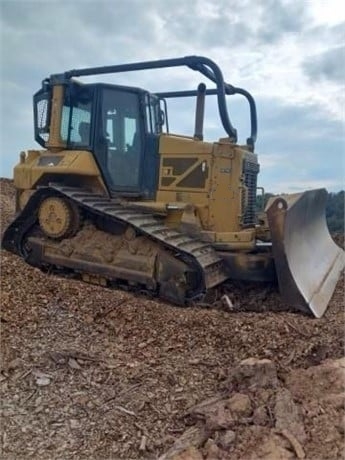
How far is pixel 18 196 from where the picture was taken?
23.2 ft

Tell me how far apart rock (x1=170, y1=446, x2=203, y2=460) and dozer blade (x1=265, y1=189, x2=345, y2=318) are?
2666mm

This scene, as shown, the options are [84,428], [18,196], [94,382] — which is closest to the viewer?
[84,428]

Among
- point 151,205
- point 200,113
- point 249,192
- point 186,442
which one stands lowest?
point 186,442

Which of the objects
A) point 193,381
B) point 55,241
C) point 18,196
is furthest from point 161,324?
point 18,196

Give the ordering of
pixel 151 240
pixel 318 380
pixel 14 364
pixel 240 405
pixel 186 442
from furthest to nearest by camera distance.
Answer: pixel 151 240 → pixel 14 364 → pixel 318 380 → pixel 240 405 → pixel 186 442

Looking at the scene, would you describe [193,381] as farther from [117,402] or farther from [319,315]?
[319,315]

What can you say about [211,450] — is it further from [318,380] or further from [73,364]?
[73,364]

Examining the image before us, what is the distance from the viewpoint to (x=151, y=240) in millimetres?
5512

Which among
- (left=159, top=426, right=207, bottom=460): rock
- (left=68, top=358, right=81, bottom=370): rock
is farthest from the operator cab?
(left=159, top=426, right=207, bottom=460): rock

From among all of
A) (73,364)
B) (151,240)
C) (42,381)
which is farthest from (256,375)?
(151,240)

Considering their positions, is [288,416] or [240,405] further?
[240,405]

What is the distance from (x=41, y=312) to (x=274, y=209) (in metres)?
2.28

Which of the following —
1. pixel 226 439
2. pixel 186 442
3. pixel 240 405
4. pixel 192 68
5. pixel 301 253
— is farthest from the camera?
pixel 192 68

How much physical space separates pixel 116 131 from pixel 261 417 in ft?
14.7
